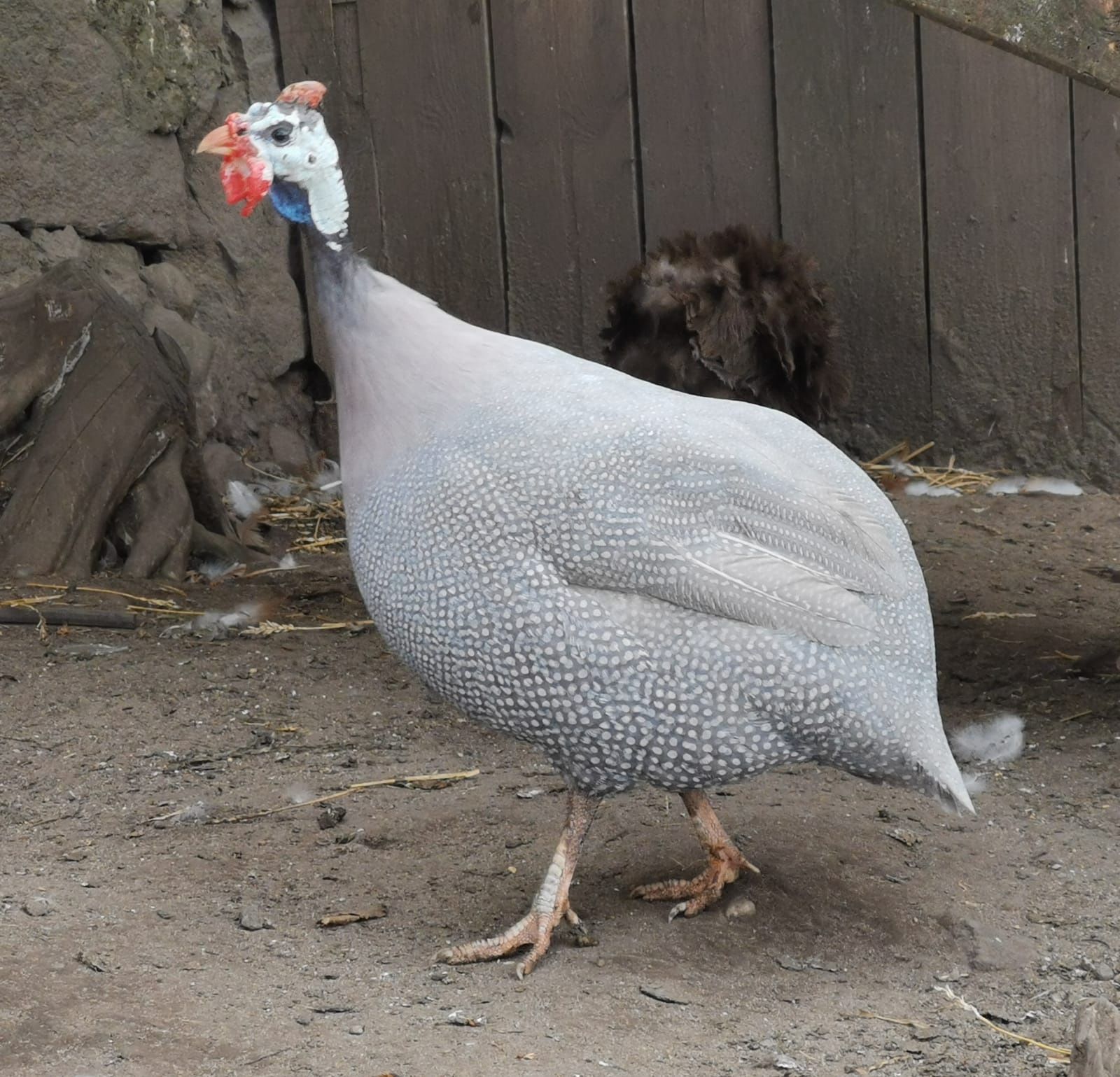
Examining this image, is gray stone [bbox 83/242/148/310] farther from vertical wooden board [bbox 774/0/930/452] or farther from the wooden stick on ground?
the wooden stick on ground

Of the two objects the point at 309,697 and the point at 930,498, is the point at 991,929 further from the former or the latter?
the point at 930,498

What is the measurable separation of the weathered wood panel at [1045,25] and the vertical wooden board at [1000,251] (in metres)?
2.32

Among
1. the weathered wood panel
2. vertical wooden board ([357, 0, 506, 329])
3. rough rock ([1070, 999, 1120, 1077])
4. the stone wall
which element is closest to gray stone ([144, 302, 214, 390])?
the stone wall

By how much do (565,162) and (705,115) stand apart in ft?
1.49

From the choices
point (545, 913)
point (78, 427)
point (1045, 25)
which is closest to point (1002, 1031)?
point (545, 913)

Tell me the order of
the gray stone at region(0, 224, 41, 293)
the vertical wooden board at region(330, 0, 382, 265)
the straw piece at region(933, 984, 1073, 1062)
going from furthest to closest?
the vertical wooden board at region(330, 0, 382, 265), the gray stone at region(0, 224, 41, 293), the straw piece at region(933, 984, 1073, 1062)

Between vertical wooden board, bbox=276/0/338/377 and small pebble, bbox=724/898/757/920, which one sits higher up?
vertical wooden board, bbox=276/0/338/377

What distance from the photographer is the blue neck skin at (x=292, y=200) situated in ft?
8.39

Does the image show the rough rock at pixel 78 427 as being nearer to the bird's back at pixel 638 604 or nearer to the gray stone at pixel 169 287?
the gray stone at pixel 169 287

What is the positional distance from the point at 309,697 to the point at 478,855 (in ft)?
3.02

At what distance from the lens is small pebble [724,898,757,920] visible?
2.69 metres

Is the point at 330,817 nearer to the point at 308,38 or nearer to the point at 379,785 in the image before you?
the point at 379,785

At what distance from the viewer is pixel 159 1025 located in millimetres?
2242

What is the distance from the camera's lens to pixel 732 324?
4.58 meters
